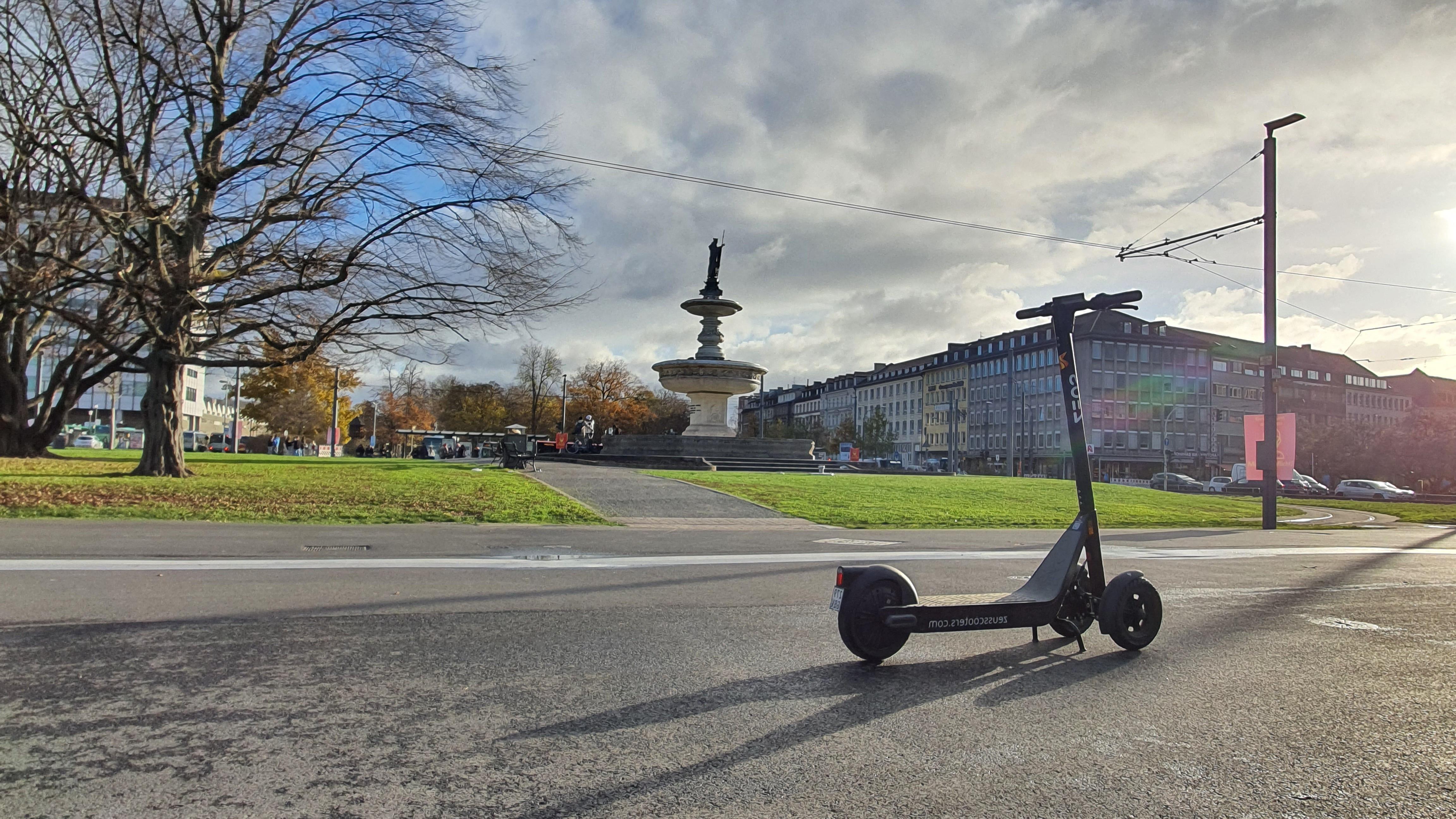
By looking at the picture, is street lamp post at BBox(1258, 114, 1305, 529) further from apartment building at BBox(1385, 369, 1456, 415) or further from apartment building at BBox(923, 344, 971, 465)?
apartment building at BBox(1385, 369, 1456, 415)

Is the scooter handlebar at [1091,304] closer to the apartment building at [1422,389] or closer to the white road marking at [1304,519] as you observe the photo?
the white road marking at [1304,519]

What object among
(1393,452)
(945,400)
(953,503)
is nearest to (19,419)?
(953,503)

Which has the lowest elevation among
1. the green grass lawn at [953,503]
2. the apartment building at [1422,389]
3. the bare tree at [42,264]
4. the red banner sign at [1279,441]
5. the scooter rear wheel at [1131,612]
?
the green grass lawn at [953,503]

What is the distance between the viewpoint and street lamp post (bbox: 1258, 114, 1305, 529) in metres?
21.5

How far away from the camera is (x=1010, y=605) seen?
527 cm

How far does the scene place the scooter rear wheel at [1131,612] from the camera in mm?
5590

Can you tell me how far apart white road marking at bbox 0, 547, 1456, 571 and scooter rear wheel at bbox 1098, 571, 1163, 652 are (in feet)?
16.9

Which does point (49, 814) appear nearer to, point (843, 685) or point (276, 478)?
point (843, 685)

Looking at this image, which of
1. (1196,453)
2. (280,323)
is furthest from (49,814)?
(1196,453)

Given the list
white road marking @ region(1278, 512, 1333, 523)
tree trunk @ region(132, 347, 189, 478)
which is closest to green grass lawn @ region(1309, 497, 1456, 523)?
white road marking @ region(1278, 512, 1333, 523)

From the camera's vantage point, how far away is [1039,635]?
20.7 feet

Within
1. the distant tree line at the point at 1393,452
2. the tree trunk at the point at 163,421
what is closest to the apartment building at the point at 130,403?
the tree trunk at the point at 163,421

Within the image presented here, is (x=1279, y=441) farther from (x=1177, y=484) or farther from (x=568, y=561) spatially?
(x=1177, y=484)

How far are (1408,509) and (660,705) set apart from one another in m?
40.3
